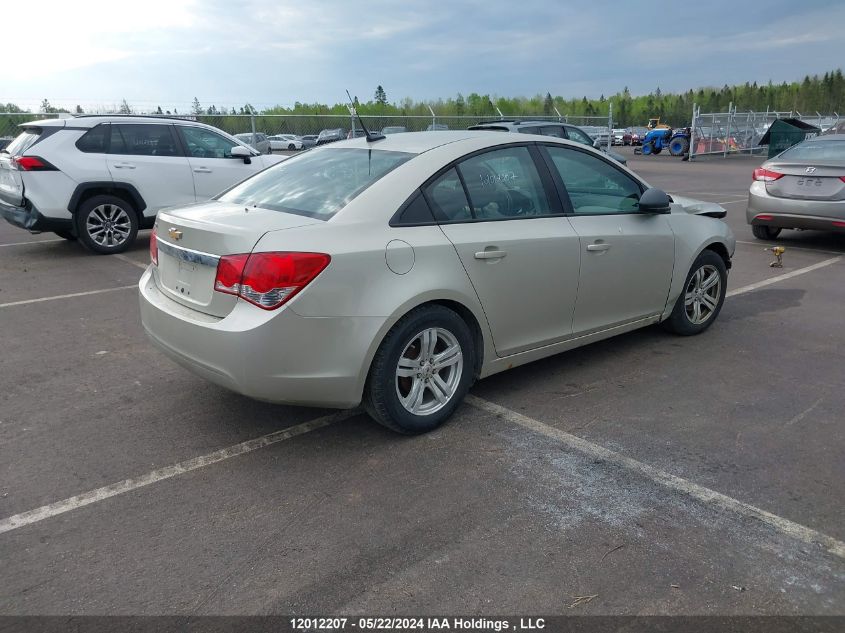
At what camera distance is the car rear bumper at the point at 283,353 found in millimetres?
3383

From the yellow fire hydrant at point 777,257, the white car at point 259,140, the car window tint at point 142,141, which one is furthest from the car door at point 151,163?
the white car at point 259,140

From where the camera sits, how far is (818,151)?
377 inches

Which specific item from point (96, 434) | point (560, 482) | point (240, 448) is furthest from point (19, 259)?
point (560, 482)

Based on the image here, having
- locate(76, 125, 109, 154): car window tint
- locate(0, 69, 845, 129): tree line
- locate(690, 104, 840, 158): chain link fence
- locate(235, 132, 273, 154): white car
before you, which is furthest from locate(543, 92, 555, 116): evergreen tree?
locate(76, 125, 109, 154): car window tint

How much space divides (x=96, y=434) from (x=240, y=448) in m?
0.87

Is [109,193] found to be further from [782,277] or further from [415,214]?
[782,277]

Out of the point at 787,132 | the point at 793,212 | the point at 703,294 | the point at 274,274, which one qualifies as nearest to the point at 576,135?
the point at 793,212

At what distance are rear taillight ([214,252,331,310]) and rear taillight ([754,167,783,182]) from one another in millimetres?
8185

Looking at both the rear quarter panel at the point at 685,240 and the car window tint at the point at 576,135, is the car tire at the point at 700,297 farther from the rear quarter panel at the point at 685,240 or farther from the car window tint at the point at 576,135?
the car window tint at the point at 576,135

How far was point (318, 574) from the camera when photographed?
2.74 metres

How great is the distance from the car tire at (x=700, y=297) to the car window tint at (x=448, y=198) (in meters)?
2.34

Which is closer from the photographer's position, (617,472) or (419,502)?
(419,502)

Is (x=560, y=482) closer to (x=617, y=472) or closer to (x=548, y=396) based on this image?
(x=617, y=472)

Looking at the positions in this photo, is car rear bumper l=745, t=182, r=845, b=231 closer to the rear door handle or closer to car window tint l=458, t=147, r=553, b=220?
car window tint l=458, t=147, r=553, b=220
